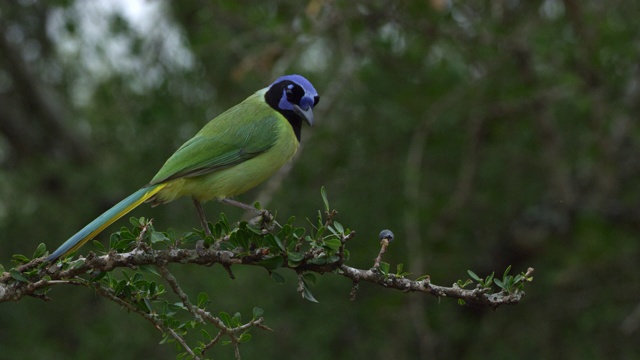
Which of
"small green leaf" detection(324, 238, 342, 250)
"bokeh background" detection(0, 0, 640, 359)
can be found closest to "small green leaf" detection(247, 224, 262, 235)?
"small green leaf" detection(324, 238, 342, 250)

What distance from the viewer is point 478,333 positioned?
777cm

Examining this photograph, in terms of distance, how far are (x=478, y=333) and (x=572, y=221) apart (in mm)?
1179

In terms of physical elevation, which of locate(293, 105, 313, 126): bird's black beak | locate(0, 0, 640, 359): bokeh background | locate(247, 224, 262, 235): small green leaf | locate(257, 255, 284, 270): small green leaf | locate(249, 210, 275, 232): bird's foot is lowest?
locate(0, 0, 640, 359): bokeh background

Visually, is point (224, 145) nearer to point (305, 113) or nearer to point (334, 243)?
point (305, 113)

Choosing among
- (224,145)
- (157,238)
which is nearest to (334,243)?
(157,238)

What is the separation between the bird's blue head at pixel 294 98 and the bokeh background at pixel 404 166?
4.96 feet

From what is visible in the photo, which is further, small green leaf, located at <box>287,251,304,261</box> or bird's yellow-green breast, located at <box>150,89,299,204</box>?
bird's yellow-green breast, located at <box>150,89,299,204</box>

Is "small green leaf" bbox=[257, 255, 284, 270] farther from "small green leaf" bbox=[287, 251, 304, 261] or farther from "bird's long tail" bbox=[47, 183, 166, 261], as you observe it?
"bird's long tail" bbox=[47, 183, 166, 261]

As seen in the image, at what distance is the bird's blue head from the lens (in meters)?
4.42

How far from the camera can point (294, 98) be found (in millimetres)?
4523

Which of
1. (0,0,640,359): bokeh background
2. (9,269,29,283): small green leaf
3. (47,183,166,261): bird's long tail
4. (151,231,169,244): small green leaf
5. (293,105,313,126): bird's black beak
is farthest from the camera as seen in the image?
(0,0,640,359): bokeh background

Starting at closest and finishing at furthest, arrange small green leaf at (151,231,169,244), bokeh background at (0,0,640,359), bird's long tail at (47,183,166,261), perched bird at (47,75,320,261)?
small green leaf at (151,231,169,244) → bird's long tail at (47,183,166,261) → perched bird at (47,75,320,261) → bokeh background at (0,0,640,359)

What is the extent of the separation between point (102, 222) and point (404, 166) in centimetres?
405

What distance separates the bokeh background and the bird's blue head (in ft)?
4.96
